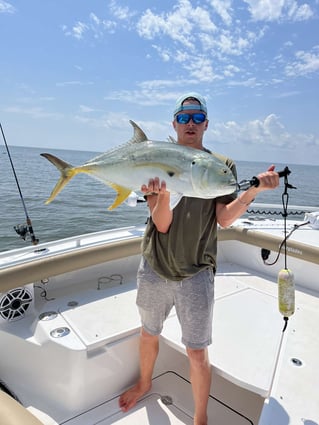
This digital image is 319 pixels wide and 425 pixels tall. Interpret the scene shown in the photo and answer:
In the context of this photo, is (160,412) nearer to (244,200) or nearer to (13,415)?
(13,415)

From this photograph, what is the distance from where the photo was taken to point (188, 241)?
1930 mm

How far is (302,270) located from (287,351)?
4.96 feet

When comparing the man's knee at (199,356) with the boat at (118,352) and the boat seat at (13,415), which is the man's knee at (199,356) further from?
the boat seat at (13,415)

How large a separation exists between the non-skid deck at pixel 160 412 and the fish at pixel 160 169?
4.88 ft

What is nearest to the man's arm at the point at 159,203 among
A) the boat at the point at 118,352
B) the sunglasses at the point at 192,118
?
the sunglasses at the point at 192,118

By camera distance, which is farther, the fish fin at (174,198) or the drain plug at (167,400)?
the drain plug at (167,400)

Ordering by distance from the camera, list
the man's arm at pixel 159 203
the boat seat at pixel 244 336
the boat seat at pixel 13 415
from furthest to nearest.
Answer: the boat seat at pixel 244 336 < the man's arm at pixel 159 203 < the boat seat at pixel 13 415

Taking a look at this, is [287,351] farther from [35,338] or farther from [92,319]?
[35,338]

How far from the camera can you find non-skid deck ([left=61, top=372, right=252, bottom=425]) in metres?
2.19

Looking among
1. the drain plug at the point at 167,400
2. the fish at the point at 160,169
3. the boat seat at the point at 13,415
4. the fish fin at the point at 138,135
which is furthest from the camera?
the drain plug at the point at 167,400

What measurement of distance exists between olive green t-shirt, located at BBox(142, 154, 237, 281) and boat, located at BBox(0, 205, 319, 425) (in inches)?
22.7

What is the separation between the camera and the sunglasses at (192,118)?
1.88 metres

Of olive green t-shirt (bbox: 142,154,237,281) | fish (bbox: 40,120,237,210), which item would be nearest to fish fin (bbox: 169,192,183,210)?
fish (bbox: 40,120,237,210)

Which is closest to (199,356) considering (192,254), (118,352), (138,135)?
(192,254)
